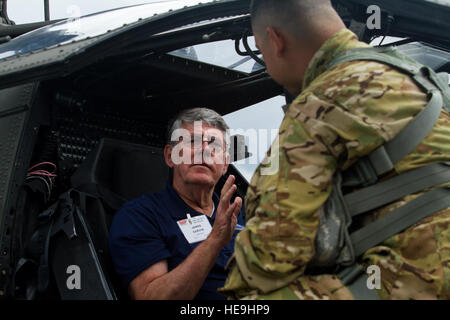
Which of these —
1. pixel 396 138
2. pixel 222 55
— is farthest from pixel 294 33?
pixel 222 55

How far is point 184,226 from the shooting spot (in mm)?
2385

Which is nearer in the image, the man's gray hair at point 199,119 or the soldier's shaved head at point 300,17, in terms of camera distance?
the soldier's shaved head at point 300,17

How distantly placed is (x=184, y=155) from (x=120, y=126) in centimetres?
78

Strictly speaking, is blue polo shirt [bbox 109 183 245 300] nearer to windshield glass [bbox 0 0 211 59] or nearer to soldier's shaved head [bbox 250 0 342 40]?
windshield glass [bbox 0 0 211 59]

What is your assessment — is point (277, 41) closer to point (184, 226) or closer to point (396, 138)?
point (396, 138)

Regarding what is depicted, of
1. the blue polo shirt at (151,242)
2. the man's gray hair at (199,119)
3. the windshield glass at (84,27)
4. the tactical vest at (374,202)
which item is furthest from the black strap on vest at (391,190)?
the man's gray hair at (199,119)

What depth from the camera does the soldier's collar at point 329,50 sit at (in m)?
1.43

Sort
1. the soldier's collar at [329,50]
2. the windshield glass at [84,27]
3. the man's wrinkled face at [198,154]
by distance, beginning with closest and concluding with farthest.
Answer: the soldier's collar at [329,50]
the windshield glass at [84,27]
the man's wrinkled face at [198,154]

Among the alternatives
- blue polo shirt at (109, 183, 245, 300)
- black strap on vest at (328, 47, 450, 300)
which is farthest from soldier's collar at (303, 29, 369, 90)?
blue polo shirt at (109, 183, 245, 300)

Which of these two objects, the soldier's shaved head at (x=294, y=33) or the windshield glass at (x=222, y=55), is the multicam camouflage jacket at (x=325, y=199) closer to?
the soldier's shaved head at (x=294, y=33)

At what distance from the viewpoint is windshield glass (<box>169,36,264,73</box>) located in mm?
2619

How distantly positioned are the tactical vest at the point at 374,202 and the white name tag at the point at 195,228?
42.0 inches

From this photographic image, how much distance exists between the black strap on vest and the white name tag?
3.61 feet

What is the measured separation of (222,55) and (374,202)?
163cm
